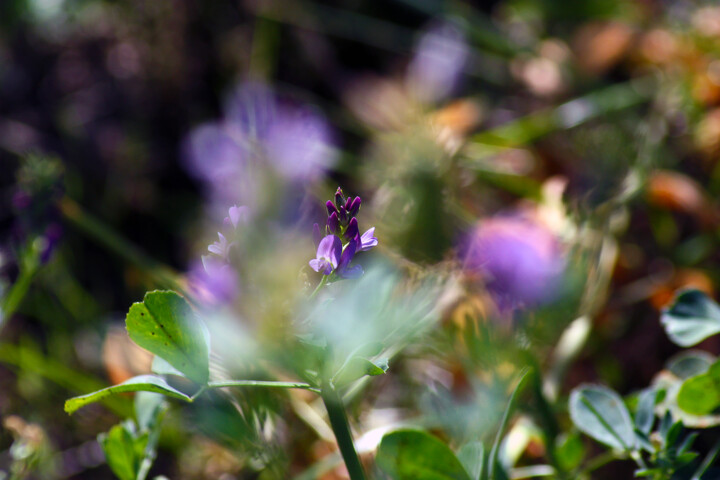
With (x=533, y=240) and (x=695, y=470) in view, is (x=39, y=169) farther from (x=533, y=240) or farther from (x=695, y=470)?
(x=695, y=470)

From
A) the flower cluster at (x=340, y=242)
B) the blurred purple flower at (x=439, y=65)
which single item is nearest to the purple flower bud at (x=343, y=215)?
the flower cluster at (x=340, y=242)

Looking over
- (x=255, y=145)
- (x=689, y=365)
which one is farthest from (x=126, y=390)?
(x=255, y=145)

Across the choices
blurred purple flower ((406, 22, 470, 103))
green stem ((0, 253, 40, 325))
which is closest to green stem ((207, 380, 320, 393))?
green stem ((0, 253, 40, 325))

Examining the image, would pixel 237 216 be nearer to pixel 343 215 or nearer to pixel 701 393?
pixel 343 215

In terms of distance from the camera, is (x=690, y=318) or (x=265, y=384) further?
(x=690, y=318)

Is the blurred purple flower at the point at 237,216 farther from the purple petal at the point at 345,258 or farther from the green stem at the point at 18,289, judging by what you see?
the green stem at the point at 18,289

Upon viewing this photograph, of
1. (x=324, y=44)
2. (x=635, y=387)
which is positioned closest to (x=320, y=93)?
(x=324, y=44)
